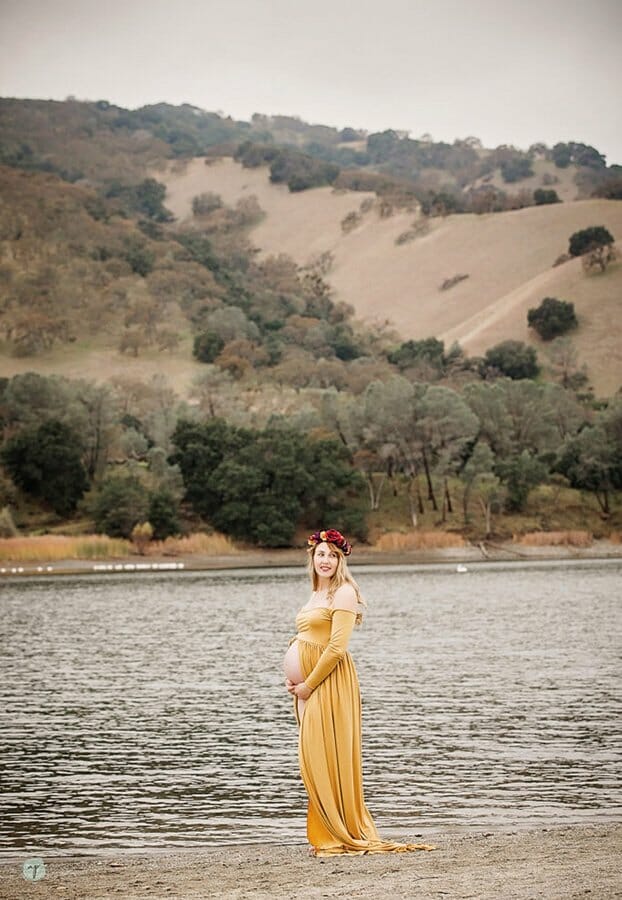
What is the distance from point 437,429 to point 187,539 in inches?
782

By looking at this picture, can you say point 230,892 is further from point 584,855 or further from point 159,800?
point 159,800

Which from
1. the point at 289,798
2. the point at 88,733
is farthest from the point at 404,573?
the point at 289,798

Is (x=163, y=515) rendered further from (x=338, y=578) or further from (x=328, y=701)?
(x=338, y=578)

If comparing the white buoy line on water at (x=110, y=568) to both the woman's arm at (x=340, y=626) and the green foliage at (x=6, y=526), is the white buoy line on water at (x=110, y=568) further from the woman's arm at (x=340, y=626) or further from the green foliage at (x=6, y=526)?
the woman's arm at (x=340, y=626)

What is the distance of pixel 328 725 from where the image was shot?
11703 mm

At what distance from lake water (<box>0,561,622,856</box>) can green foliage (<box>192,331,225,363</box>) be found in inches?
3661

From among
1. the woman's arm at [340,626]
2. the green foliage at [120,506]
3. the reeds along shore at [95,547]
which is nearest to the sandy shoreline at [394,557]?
the reeds along shore at [95,547]

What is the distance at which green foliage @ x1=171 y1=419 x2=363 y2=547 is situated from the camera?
86500 mm

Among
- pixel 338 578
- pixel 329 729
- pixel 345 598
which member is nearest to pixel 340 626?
pixel 345 598

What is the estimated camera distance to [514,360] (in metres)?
135

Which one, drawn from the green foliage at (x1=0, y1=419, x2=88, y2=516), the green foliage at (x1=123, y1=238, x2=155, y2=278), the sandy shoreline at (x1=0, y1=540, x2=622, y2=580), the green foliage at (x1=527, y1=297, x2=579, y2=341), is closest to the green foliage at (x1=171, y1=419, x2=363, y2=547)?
the sandy shoreline at (x1=0, y1=540, x2=622, y2=580)

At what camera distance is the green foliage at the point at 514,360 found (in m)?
135

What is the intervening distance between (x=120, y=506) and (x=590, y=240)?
325 feet

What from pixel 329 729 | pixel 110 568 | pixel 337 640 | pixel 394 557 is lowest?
pixel 394 557
